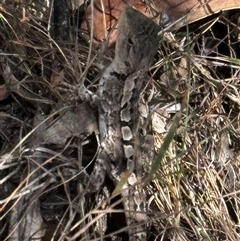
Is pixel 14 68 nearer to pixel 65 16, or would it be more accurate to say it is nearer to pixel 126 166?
pixel 65 16

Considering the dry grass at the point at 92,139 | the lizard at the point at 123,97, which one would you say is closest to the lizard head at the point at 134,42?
the lizard at the point at 123,97

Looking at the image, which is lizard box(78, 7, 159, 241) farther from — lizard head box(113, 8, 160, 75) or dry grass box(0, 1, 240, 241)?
dry grass box(0, 1, 240, 241)

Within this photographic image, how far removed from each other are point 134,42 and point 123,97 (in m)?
0.28

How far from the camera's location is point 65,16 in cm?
292

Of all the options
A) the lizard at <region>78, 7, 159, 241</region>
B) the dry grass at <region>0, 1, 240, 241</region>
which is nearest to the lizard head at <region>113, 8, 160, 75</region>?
the lizard at <region>78, 7, 159, 241</region>

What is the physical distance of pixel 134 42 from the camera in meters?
2.61

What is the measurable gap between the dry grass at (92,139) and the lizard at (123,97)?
11 centimetres

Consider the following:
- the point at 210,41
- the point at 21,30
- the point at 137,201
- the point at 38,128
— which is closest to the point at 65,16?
the point at 21,30

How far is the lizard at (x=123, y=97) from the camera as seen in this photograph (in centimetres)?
260

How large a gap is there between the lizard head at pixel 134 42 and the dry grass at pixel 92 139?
19 cm

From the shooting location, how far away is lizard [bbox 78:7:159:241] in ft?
8.52

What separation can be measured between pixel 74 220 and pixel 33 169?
32cm

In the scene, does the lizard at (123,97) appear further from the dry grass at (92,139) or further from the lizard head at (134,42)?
the dry grass at (92,139)

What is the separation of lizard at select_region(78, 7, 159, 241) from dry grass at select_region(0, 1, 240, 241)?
0.11 metres
